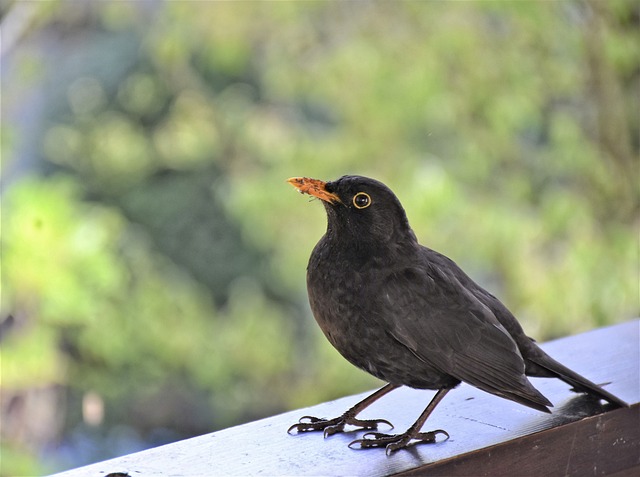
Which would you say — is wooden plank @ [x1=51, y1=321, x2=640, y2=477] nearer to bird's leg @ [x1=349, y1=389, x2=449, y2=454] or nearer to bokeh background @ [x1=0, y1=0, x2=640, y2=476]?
bird's leg @ [x1=349, y1=389, x2=449, y2=454]

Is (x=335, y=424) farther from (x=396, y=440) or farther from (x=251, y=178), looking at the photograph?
(x=251, y=178)

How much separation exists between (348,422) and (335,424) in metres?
0.02

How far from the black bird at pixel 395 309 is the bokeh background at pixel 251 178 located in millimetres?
2092

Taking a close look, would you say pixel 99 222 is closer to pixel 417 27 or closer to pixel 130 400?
pixel 130 400

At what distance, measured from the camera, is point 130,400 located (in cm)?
363

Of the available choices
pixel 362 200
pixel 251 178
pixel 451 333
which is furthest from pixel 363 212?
pixel 251 178

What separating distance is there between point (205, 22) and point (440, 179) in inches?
48.4

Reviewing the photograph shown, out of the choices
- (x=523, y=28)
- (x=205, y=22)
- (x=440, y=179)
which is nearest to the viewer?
(x=440, y=179)

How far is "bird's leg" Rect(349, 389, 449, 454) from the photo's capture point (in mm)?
1009

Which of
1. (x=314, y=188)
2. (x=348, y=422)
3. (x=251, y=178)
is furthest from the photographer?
(x=251, y=178)

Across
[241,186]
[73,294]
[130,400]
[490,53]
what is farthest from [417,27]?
[130,400]

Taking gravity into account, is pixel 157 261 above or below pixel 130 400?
above

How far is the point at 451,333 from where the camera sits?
0.97 m

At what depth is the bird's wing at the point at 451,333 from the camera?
96cm
